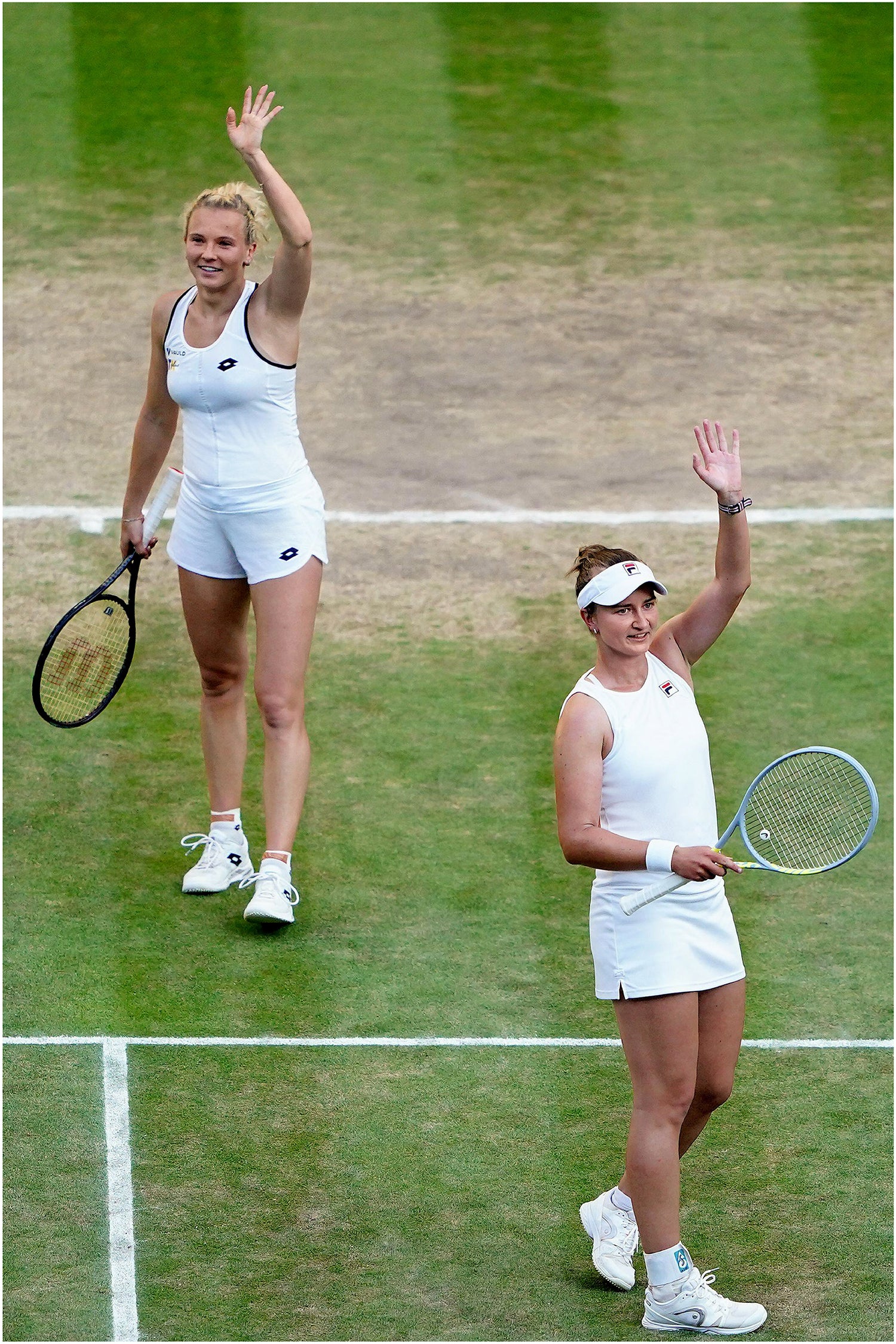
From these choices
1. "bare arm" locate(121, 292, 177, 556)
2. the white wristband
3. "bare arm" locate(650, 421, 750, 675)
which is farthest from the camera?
"bare arm" locate(121, 292, 177, 556)

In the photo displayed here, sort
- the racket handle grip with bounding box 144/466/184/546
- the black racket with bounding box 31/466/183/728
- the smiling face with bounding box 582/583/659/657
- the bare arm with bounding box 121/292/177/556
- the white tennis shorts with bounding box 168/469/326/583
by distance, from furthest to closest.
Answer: the black racket with bounding box 31/466/183/728, the racket handle grip with bounding box 144/466/184/546, the bare arm with bounding box 121/292/177/556, the white tennis shorts with bounding box 168/469/326/583, the smiling face with bounding box 582/583/659/657

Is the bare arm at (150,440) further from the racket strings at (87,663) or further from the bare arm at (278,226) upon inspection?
the bare arm at (278,226)

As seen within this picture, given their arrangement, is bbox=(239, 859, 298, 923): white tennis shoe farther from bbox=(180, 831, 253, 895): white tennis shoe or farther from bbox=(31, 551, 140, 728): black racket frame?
bbox=(31, 551, 140, 728): black racket frame

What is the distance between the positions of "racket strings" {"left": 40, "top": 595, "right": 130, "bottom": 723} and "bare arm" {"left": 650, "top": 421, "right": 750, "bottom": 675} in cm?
264

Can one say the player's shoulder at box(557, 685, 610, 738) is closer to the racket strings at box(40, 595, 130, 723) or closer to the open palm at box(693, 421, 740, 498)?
the open palm at box(693, 421, 740, 498)

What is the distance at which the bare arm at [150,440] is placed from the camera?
286 inches

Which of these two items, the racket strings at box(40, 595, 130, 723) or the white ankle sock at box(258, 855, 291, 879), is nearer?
the white ankle sock at box(258, 855, 291, 879)

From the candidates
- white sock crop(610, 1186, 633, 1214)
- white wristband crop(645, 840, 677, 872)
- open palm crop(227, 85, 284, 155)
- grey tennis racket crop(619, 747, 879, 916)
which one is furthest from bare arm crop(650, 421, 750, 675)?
open palm crop(227, 85, 284, 155)

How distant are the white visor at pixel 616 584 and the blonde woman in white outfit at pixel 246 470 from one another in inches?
79.6

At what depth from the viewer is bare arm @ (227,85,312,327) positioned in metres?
6.72

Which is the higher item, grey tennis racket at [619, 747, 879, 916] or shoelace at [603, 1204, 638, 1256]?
grey tennis racket at [619, 747, 879, 916]

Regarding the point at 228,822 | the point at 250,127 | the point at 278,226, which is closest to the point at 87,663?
the point at 228,822

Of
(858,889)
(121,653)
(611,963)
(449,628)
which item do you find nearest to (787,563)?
(449,628)

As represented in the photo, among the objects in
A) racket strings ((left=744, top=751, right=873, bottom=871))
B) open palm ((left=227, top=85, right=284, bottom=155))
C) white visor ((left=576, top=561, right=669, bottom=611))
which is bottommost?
racket strings ((left=744, top=751, right=873, bottom=871))
